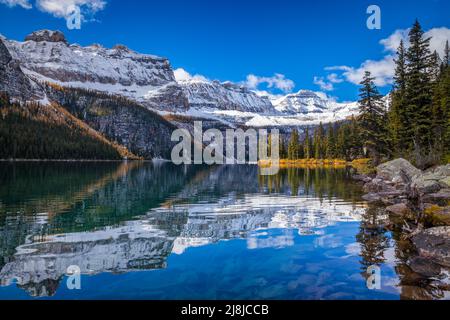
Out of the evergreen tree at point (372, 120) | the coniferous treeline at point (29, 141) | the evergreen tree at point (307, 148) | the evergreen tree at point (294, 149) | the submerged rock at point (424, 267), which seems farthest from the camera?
the evergreen tree at point (294, 149)

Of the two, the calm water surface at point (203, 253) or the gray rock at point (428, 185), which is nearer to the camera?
the calm water surface at point (203, 253)

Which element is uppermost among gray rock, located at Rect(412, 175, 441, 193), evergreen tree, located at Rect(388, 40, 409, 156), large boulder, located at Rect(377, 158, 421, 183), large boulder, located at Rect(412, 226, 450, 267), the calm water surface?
Answer: evergreen tree, located at Rect(388, 40, 409, 156)

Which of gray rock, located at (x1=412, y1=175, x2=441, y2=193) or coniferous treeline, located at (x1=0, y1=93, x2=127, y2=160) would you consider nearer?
gray rock, located at (x1=412, y1=175, x2=441, y2=193)

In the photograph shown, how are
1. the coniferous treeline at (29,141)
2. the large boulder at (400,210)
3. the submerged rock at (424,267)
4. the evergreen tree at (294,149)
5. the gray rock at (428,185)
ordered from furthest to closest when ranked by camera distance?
the evergreen tree at (294,149)
the coniferous treeline at (29,141)
the gray rock at (428,185)
the large boulder at (400,210)
the submerged rock at (424,267)

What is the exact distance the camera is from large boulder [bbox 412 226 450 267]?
13727mm

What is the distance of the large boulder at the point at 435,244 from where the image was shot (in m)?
13.7

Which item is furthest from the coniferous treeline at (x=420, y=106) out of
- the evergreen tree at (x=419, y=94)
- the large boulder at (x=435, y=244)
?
the large boulder at (x=435, y=244)

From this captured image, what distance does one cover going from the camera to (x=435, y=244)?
14.8 meters

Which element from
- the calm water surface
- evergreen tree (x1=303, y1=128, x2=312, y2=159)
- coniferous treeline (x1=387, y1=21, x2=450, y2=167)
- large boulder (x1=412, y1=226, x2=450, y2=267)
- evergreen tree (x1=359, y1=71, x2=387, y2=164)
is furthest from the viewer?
evergreen tree (x1=303, y1=128, x2=312, y2=159)

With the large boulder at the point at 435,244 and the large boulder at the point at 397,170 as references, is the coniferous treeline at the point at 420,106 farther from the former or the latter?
the large boulder at the point at 435,244

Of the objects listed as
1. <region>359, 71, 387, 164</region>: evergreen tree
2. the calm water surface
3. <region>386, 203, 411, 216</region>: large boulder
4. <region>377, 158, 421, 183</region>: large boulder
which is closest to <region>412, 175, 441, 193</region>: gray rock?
the calm water surface

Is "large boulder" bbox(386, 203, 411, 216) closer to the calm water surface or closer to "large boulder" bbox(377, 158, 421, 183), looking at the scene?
the calm water surface

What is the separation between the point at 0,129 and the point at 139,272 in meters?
164
